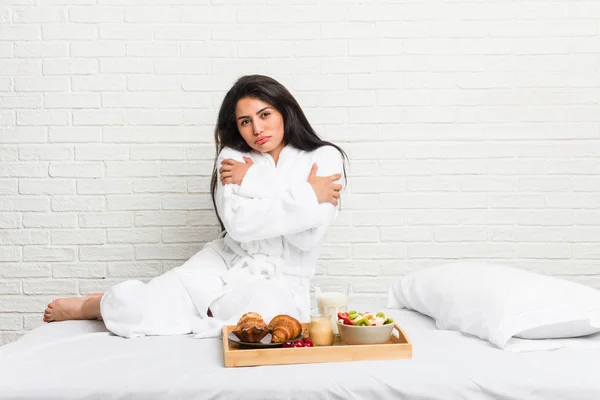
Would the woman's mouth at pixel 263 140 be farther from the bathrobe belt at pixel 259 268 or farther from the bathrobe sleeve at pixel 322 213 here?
the bathrobe belt at pixel 259 268

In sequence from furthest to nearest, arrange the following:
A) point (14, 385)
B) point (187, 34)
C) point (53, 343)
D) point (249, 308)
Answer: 1. point (187, 34)
2. point (249, 308)
3. point (53, 343)
4. point (14, 385)

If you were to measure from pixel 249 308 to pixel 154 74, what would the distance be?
1.41 meters

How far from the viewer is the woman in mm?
2459

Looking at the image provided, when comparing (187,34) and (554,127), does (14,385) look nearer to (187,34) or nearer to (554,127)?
(187,34)

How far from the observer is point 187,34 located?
11.0 feet

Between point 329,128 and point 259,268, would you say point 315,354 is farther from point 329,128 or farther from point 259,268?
point 329,128

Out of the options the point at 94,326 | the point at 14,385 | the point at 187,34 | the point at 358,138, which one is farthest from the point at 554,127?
the point at 14,385

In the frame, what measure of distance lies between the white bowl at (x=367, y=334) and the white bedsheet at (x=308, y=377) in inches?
4.1

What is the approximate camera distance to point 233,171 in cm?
274

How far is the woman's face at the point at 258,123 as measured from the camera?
2.76 meters

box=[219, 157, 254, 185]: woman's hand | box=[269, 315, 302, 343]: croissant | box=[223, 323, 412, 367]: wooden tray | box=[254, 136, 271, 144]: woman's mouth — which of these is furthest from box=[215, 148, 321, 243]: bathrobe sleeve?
box=[223, 323, 412, 367]: wooden tray

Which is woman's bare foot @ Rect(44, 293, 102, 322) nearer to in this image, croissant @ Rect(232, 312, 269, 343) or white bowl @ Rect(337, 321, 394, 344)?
croissant @ Rect(232, 312, 269, 343)

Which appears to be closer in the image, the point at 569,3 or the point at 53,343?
the point at 53,343

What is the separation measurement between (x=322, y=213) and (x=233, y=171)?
38 cm
